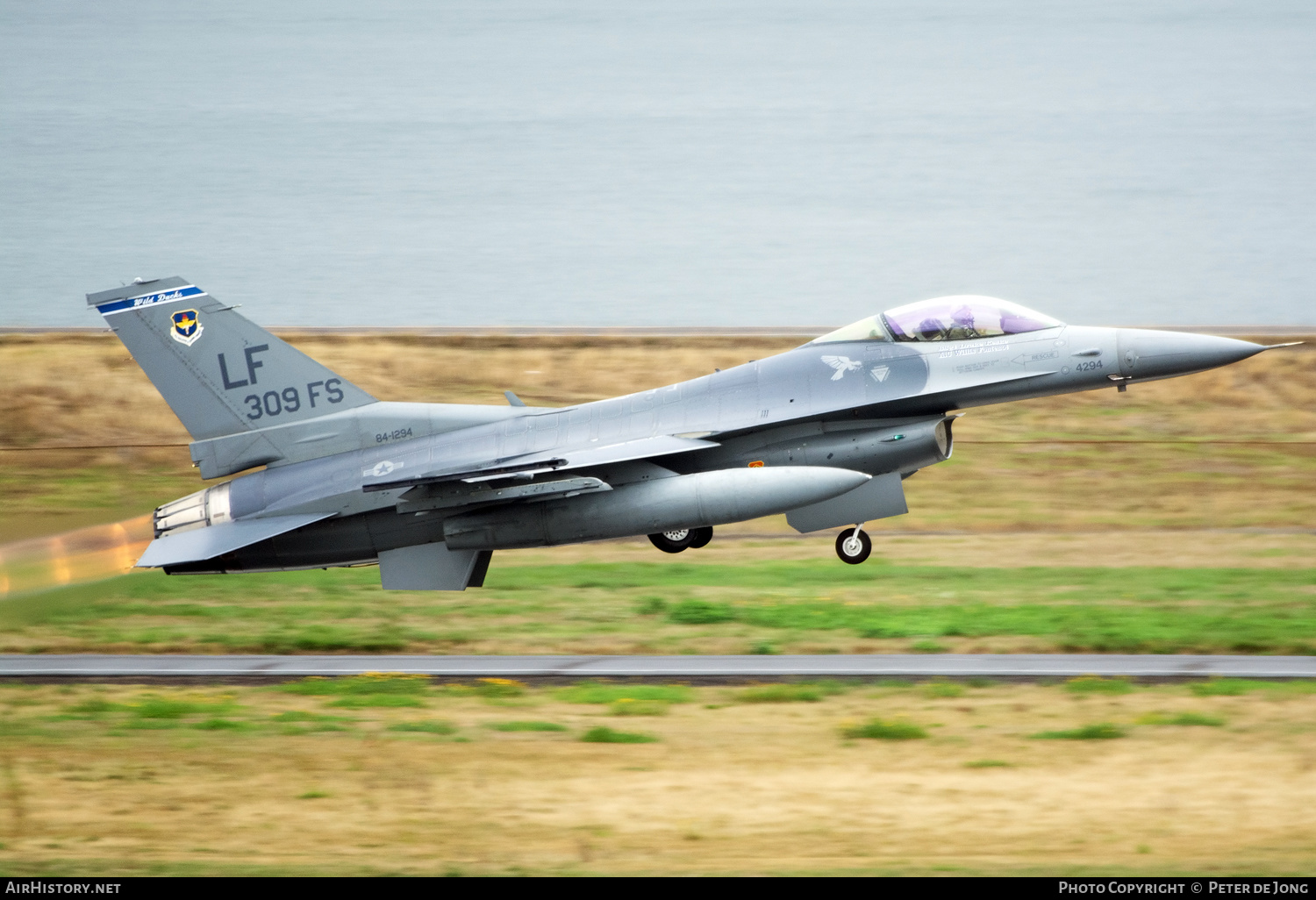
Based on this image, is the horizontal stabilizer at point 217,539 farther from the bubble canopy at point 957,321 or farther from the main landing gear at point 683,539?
the bubble canopy at point 957,321

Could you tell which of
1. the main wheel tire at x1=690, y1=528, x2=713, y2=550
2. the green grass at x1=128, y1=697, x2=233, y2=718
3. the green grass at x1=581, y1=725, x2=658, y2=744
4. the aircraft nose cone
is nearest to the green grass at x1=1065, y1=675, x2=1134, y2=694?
the aircraft nose cone

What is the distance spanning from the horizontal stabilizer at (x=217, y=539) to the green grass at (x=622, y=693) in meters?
4.70

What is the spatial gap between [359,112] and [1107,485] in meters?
63.5

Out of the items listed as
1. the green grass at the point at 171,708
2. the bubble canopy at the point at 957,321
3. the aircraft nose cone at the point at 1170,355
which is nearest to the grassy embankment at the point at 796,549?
the green grass at the point at 171,708

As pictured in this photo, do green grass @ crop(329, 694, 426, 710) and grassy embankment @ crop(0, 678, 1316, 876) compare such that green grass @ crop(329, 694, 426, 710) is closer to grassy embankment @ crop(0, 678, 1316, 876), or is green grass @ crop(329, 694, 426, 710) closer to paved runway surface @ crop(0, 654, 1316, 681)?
grassy embankment @ crop(0, 678, 1316, 876)

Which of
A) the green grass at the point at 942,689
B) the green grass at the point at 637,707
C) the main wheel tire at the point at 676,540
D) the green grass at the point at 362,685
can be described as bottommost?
the green grass at the point at 942,689

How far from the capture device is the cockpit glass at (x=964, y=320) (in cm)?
1789

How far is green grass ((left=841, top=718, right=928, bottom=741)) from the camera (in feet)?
48.8

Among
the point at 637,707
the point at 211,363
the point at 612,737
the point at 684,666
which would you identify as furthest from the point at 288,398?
the point at 612,737

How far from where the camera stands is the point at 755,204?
7031 cm

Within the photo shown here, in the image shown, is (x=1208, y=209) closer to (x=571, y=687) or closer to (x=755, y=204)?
(x=755, y=204)

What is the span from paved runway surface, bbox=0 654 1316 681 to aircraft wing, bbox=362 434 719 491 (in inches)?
107

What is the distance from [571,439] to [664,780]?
21.6 feet

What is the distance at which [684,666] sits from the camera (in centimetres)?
1853
